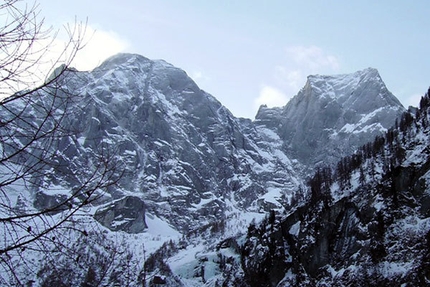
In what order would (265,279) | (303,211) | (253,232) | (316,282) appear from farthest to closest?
(253,232), (303,211), (265,279), (316,282)

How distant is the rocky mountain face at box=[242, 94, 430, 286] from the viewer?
46.4 metres

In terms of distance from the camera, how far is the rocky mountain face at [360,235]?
46.4 meters

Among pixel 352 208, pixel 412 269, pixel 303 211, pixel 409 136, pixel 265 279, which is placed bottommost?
pixel 412 269

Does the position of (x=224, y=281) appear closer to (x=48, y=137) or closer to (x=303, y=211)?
(x=303, y=211)

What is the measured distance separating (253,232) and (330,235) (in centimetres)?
3042

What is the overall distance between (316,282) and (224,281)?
82.6 feet

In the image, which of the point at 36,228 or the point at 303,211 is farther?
the point at 303,211

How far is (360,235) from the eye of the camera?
55.3 metres

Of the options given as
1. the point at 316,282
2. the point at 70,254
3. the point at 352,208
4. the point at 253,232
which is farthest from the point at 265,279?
the point at 70,254

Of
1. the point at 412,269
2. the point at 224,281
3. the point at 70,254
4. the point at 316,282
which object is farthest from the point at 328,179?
the point at 70,254

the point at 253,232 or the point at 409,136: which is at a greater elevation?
the point at 409,136

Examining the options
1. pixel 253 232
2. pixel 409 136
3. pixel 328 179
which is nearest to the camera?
pixel 409 136

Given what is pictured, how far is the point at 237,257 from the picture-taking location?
95.0m

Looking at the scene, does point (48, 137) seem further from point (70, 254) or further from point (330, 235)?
point (330, 235)
